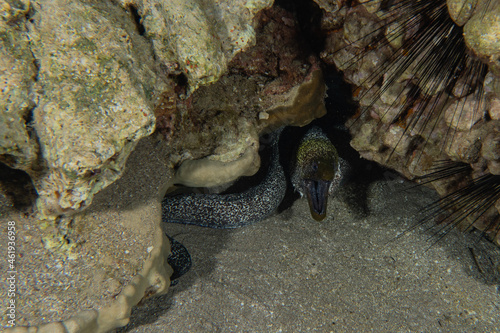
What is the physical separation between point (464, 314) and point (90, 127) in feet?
11.6

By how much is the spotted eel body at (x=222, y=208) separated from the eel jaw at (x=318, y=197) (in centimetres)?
70

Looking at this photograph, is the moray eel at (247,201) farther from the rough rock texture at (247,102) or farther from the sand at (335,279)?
the rough rock texture at (247,102)

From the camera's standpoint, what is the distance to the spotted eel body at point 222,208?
366 cm

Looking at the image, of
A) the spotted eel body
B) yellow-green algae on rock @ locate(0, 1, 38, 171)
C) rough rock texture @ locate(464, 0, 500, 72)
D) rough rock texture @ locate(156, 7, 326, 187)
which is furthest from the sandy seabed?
rough rock texture @ locate(464, 0, 500, 72)

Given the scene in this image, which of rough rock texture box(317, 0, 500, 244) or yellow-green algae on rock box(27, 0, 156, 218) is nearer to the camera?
yellow-green algae on rock box(27, 0, 156, 218)

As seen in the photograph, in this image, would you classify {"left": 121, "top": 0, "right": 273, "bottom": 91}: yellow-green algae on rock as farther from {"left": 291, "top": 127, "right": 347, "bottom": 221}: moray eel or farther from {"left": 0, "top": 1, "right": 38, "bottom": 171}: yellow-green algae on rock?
{"left": 291, "top": 127, "right": 347, "bottom": 221}: moray eel

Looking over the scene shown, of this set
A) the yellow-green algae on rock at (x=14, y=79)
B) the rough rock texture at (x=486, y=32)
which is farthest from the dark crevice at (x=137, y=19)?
the rough rock texture at (x=486, y=32)

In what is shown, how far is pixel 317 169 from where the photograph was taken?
315 centimetres

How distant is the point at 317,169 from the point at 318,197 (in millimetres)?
329

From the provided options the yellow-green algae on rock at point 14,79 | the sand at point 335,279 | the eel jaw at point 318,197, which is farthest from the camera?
the eel jaw at point 318,197

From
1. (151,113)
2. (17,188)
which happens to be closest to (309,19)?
(151,113)

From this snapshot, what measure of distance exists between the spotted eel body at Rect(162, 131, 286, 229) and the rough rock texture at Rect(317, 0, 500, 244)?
140 centimetres

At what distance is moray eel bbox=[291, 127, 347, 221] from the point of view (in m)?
3.16

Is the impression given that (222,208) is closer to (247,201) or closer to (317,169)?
(247,201)
